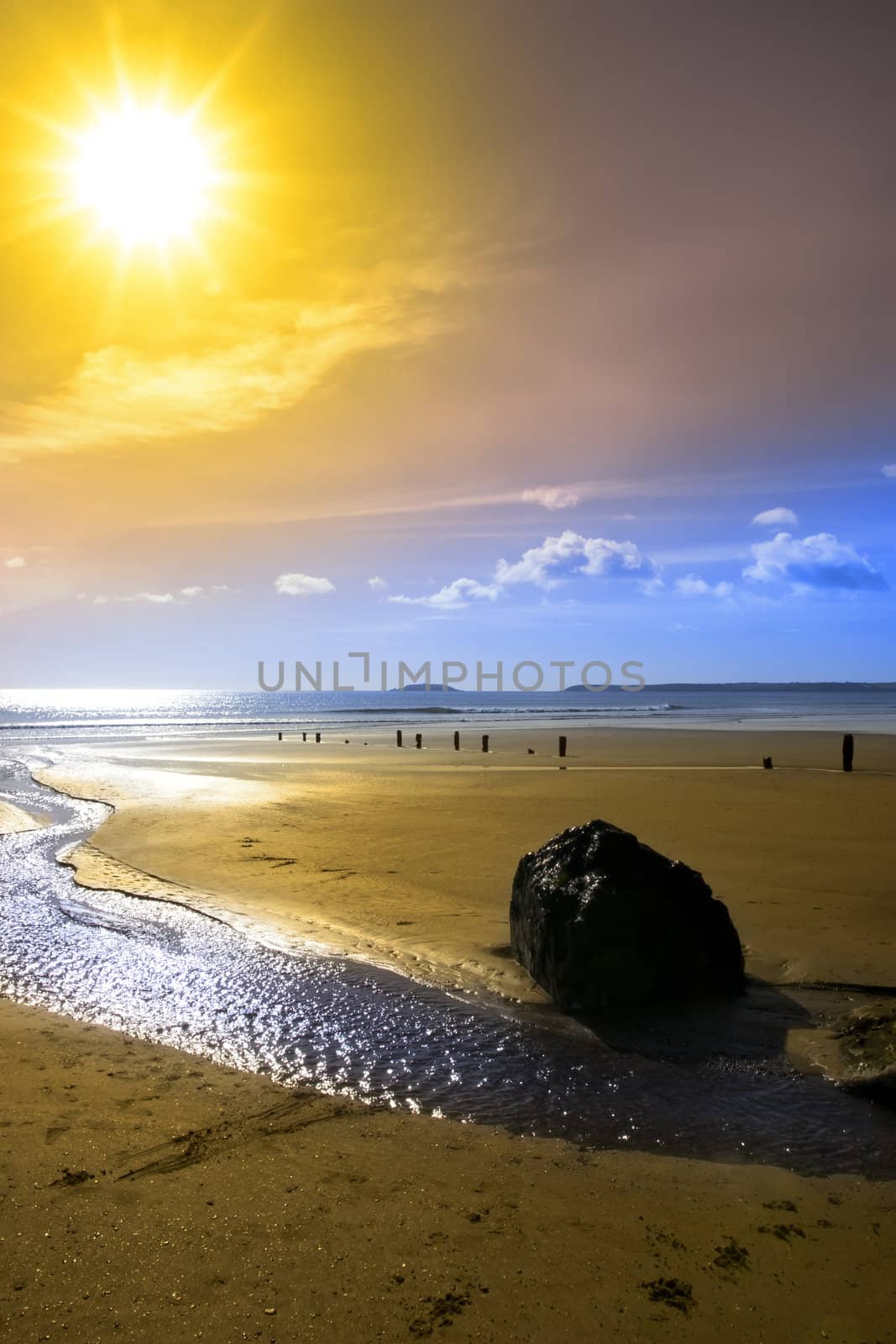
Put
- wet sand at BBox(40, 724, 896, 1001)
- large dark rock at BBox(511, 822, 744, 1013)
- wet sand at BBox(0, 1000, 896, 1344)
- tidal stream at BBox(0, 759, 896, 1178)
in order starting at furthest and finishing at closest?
wet sand at BBox(40, 724, 896, 1001), large dark rock at BBox(511, 822, 744, 1013), tidal stream at BBox(0, 759, 896, 1178), wet sand at BBox(0, 1000, 896, 1344)

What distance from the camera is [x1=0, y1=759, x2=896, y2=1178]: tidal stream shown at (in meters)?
4.86

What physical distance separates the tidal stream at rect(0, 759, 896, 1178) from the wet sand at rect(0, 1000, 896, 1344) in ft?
1.08

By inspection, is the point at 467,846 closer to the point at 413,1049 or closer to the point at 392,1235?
the point at 413,1049

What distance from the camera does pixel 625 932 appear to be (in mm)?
6664

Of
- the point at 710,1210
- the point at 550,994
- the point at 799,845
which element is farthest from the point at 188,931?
the point at 799,845

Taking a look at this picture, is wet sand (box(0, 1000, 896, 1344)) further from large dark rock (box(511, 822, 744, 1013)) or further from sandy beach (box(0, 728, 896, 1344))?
large dark rock (box(511, 822, 744, 1013))

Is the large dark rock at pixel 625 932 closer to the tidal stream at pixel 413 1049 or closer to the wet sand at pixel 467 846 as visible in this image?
the tidal stream at pixel 413 1049

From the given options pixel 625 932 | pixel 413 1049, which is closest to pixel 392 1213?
pixel 413 1049

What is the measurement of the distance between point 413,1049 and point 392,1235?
2.20 meters

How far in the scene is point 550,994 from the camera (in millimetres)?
6938

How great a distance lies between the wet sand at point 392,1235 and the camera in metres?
3.31

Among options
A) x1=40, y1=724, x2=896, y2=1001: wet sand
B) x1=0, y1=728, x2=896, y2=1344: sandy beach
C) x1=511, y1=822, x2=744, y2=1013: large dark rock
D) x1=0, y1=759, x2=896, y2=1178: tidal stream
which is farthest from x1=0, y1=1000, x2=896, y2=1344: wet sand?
x1=40, y1=724, x2=896, y2=1001: wet sand

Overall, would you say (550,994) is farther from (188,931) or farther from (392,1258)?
(188,931)

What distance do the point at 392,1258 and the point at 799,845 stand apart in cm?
1141
